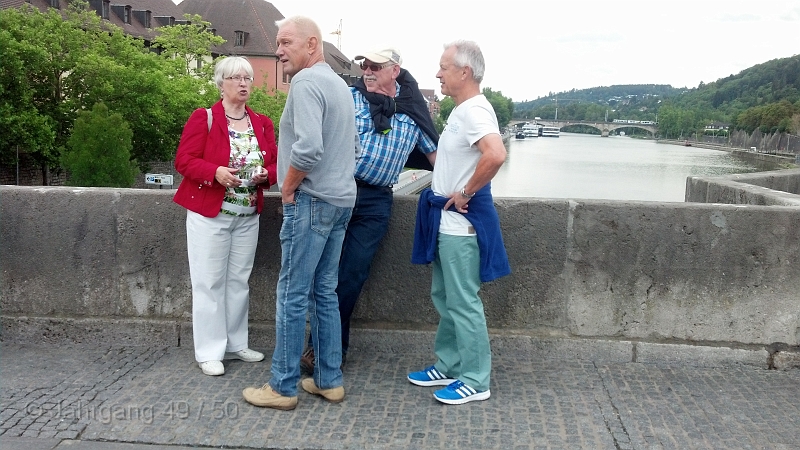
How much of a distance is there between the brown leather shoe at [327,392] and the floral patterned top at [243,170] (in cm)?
108

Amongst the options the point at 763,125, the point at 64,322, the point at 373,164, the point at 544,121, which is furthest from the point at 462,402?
the point at 544,121

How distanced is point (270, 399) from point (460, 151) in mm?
1605

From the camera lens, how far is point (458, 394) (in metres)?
3.97

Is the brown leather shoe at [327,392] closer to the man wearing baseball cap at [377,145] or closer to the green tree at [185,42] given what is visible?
the man wearing baseball cap at [377,145]

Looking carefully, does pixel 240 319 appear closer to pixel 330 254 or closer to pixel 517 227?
pixel 330 254

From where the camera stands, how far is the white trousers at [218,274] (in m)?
4.35

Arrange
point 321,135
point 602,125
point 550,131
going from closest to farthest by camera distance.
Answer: point 321,135 → point 602,125 → point 550,131

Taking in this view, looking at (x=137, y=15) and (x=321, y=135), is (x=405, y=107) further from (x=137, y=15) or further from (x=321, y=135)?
(x=137, y=15)

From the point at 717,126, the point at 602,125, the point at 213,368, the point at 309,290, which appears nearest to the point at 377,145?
the point at 309,290

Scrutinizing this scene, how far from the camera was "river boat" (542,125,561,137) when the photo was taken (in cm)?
18462

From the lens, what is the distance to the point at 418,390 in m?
4.17

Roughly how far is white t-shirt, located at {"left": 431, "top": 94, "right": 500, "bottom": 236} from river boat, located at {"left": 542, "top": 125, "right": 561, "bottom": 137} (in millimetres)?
184857

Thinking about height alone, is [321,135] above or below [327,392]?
above

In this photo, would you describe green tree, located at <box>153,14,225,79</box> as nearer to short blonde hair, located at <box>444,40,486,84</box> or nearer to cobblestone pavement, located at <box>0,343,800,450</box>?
cobblestone pavement, located at <box>0,343,800,450</box>
